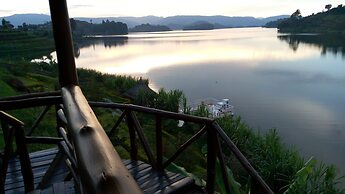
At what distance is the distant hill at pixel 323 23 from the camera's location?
118156mm

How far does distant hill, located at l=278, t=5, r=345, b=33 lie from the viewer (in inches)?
4652

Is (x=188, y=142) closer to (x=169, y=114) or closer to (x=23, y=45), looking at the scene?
(x=169, y=114)

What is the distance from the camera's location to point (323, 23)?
126 metres

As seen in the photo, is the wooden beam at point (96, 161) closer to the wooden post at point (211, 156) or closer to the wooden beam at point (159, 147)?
the wooden post at point (211, 156)

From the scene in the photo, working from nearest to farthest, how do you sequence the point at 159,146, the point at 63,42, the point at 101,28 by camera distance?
1. the point at 63,42
2. the point at 159,146
3. the point at 101,28

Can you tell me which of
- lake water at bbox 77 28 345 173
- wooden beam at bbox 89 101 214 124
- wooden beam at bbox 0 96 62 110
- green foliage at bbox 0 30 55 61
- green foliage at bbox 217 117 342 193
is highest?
wooden beam at bbox 0 96 62 110

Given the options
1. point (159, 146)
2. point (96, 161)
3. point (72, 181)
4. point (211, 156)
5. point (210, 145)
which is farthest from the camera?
point (159, 146)

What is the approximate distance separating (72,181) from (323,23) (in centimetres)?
14125

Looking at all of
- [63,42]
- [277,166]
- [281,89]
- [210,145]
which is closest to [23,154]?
[63,42]

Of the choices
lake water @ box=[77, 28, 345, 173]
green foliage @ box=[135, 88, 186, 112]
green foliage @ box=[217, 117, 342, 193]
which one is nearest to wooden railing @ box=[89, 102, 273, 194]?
green foliage @ box=[217, 117, 342, 193]

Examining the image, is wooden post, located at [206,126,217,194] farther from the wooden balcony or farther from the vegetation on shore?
the vegetation on shore

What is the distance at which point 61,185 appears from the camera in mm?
4383

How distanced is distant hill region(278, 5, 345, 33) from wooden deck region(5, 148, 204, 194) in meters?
126

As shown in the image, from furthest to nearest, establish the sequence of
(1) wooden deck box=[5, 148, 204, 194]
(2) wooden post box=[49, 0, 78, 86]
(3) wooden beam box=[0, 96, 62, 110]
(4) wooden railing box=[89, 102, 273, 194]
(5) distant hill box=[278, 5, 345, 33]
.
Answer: (5) distant hill box=[278, 5, 345, 33]
(1) wooden deck box=[5, 148, 204, 194]
(3) wooden beam box=[0, 96, 62, 110]
(4) wooden railing box=[89, 102, 273, 194]
(2) wooden post box=[49, 0, 78, 86]
